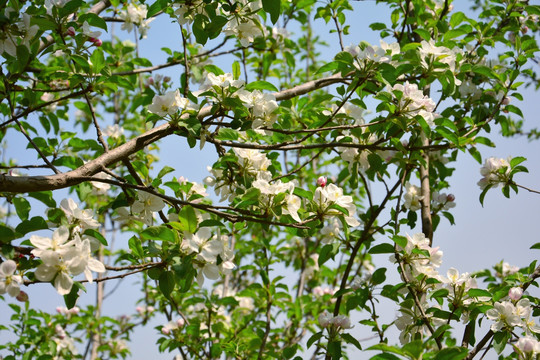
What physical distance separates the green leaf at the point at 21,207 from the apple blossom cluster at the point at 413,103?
119 centimetres

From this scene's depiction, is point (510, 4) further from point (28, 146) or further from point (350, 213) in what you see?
point (28, 146)

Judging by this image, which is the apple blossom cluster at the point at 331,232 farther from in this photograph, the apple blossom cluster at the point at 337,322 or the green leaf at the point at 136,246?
the green leaf at the point at 136,246

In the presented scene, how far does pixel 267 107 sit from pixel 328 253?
75 cm

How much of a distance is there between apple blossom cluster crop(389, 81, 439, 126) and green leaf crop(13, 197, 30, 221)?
1.19 meters

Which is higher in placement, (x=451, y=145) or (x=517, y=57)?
(x=517, y=57)

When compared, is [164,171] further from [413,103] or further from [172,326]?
[172,326]

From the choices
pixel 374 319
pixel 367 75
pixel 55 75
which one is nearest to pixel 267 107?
pixel 367 75

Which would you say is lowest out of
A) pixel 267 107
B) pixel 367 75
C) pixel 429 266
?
pixel 429 266

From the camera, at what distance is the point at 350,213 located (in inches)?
55.7

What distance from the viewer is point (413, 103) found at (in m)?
1.47

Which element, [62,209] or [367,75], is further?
[367,75]

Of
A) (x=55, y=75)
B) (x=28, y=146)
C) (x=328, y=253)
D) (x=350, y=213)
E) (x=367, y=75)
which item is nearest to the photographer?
(x=350, y=213)

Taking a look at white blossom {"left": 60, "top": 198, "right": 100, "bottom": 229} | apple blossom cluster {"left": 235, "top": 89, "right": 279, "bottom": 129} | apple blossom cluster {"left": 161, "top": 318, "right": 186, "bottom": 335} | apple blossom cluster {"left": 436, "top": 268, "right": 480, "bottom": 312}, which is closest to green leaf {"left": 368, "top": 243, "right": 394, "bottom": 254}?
apple blossom cluster {"left": 436, "top": 268, "right": 480, "bottom": 312}

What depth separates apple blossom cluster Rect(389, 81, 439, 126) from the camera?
1.45 metres
